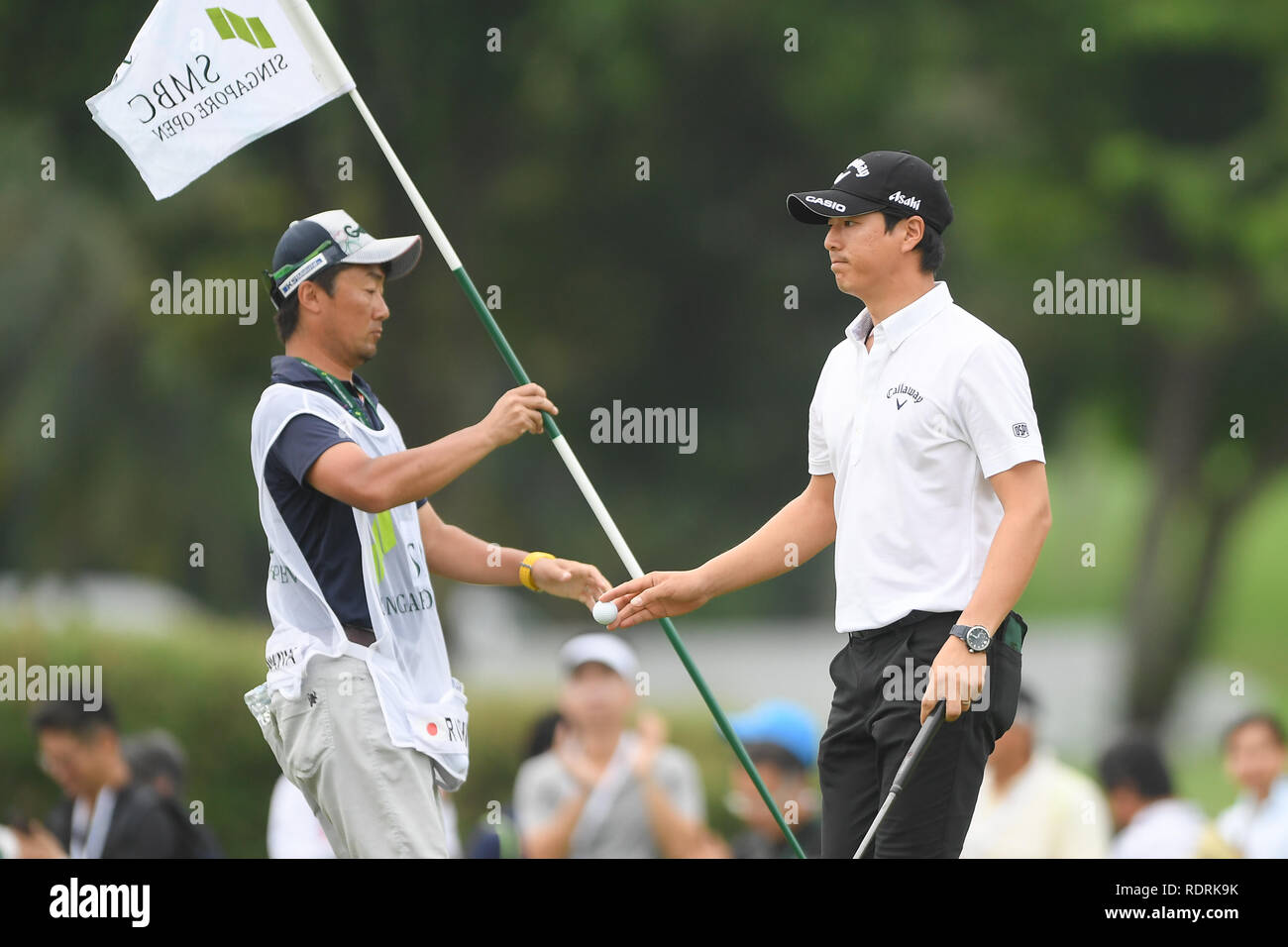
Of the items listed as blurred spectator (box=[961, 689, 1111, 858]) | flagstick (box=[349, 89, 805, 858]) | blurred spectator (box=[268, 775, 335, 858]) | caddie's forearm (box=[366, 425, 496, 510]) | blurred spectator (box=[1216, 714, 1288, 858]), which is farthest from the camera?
blurred spectator (box=[1216, 714, 1288, 858])

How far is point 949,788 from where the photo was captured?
17.3ft

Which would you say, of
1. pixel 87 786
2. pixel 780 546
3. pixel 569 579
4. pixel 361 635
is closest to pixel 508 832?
pixel 87 786

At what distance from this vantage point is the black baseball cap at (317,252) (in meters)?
5.75

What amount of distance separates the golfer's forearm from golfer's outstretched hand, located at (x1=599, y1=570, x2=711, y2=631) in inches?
89.3

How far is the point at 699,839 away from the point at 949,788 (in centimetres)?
318

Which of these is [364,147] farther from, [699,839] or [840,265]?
[840,265]

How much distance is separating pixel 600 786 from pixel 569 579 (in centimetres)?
237

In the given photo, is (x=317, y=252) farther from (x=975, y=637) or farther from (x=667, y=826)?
(x=667, y=826)

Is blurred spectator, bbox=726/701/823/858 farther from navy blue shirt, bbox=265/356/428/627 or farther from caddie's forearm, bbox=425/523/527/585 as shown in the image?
navy blue shirt, bbox=265/356/428/627

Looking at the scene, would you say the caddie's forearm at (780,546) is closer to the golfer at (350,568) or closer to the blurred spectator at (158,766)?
the golfer at (350,568)

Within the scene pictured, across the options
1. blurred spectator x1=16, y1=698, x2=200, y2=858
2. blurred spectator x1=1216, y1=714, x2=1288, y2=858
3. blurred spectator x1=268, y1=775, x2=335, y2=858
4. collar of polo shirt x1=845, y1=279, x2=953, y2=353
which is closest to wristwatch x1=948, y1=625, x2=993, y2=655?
collar of polo shirt x1=845, y1=279, x2=953, y2=353

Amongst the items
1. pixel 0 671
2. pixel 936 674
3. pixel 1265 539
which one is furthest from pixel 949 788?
pixel 1265 539

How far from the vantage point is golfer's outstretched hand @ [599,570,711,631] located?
605cm

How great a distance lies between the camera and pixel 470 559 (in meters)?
6.17
